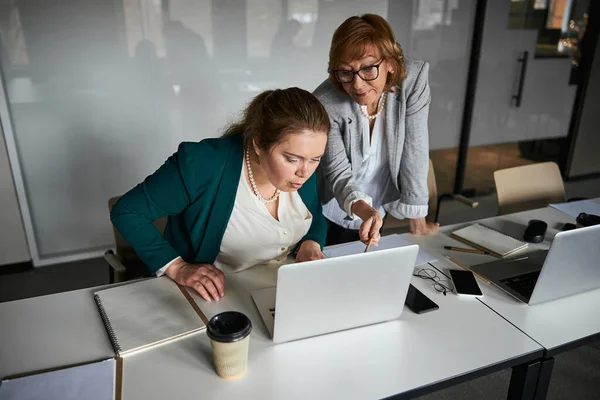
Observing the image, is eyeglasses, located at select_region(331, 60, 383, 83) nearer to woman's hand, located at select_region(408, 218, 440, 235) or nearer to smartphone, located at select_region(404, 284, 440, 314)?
woman's hand, located at select_region(408, 218, 440, 235)

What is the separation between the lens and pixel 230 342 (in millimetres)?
1027

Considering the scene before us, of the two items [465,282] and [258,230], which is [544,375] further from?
[258,230]

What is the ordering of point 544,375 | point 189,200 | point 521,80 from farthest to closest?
point 521,80, point 189,200, point 544,375

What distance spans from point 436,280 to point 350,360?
0.54 metres

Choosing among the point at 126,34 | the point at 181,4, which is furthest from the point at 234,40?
the point at 126,34

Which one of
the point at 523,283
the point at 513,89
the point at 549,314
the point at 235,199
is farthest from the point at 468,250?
the point at 513,89

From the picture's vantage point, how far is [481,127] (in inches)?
173

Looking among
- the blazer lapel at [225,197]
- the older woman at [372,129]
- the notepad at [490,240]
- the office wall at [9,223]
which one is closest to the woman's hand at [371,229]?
the older woman at [372,129]

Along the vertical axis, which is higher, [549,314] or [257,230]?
[257,230]

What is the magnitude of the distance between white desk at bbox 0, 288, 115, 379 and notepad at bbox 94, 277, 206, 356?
0.03 meters

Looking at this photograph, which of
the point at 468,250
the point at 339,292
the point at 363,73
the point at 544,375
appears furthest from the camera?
the point at 468,250

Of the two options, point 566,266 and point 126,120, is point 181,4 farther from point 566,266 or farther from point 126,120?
point 566,266

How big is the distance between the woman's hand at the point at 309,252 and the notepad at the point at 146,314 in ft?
1.29

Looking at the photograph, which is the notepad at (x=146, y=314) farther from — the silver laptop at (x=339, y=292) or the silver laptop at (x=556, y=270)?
the silver laptop at (x=556, y=270)
